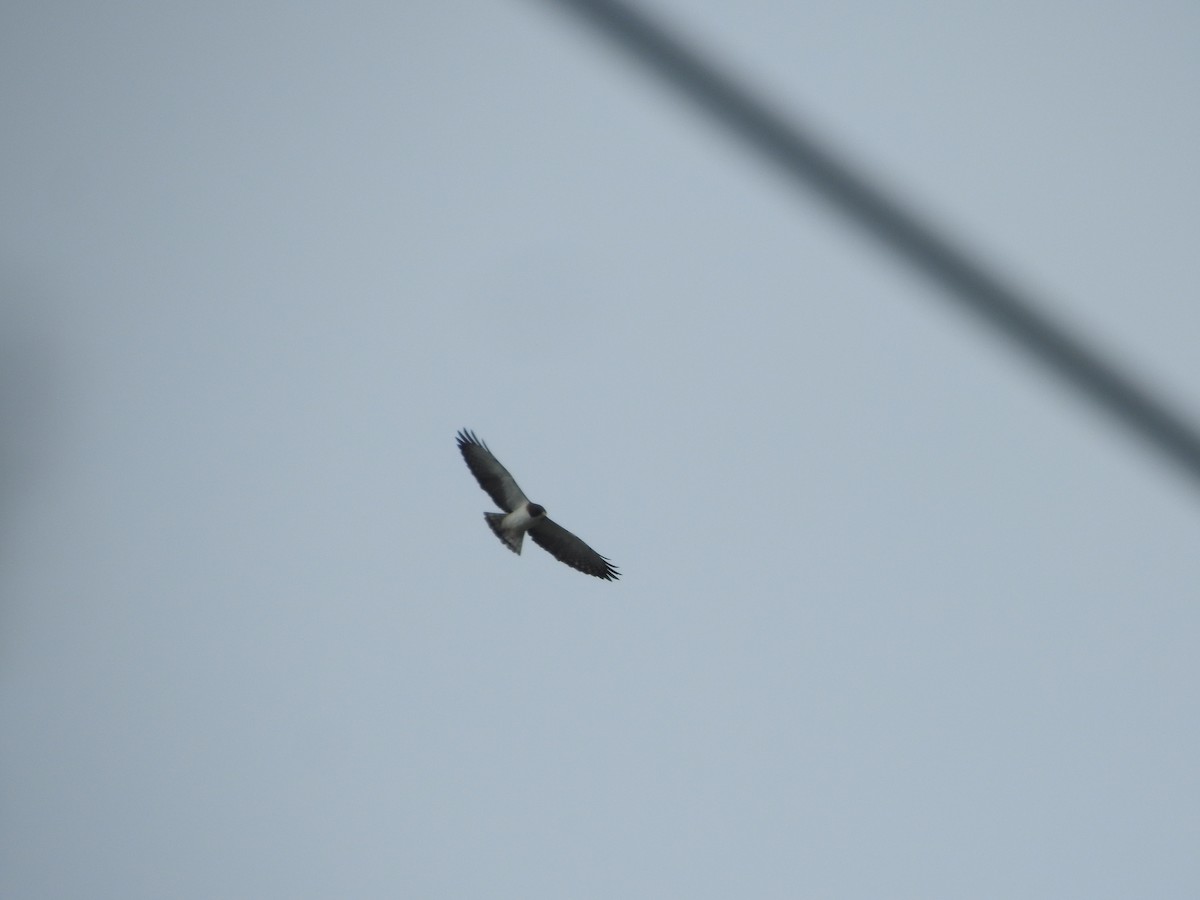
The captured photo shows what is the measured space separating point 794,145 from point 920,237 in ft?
0.40

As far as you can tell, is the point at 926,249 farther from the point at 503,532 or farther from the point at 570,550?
→ the point at 570,550

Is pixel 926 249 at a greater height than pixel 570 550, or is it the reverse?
pixel 570 550

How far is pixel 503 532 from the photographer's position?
43.9ft

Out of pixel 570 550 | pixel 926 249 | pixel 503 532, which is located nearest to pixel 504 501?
pixel 503 532

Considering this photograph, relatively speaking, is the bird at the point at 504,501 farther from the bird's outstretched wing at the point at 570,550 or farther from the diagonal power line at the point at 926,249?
the diagonal power line at the point at 926,249

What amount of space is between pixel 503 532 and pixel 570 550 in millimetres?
1159

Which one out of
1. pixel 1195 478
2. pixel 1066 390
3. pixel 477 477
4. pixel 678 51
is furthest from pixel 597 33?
pixel 477 477

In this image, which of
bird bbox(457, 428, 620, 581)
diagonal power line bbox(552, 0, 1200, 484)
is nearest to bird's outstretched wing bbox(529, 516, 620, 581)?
bird bbox(457, 428, 620, 581)

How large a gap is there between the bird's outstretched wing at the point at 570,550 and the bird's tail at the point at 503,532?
0.30 metres

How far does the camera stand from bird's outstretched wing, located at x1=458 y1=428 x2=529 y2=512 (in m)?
13.4

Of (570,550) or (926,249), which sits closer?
(926,249)

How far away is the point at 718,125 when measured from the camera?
0.90 meters

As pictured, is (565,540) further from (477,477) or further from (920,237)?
(920,237)

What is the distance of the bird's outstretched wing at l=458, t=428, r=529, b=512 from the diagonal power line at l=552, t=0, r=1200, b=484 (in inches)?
492
